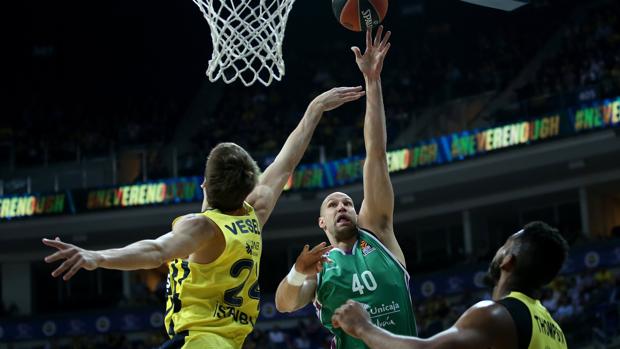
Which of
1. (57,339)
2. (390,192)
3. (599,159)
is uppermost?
(390,192)

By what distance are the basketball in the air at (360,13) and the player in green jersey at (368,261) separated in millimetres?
891

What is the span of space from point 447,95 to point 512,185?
8.35 ft

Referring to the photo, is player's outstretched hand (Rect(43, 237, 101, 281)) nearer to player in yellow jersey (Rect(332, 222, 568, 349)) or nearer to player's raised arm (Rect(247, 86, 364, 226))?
player in yellow jersey (Rect(332, 222, 568, 349))

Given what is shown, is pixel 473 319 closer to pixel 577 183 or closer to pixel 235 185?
pixel 235 185

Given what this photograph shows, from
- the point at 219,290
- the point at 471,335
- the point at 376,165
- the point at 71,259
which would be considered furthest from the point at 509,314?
the point at 376,165

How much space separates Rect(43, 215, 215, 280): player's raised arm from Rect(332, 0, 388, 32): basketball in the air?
2876mm

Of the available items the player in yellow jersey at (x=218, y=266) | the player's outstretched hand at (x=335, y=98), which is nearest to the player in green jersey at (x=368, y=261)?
the player's outstretched hand at (x=335, y=98)

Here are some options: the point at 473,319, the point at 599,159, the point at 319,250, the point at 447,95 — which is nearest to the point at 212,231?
the point at 319,250

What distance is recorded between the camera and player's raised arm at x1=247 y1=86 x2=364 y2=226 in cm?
459

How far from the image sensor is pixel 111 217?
21.1 m

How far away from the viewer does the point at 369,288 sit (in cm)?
504

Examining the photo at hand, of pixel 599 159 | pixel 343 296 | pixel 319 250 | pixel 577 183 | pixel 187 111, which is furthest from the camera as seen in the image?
pixel 187 111

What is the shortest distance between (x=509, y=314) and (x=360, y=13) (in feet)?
11.2

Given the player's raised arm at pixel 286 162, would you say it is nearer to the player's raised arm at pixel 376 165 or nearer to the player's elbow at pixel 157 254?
the player's raised arm at pixel 376 165
